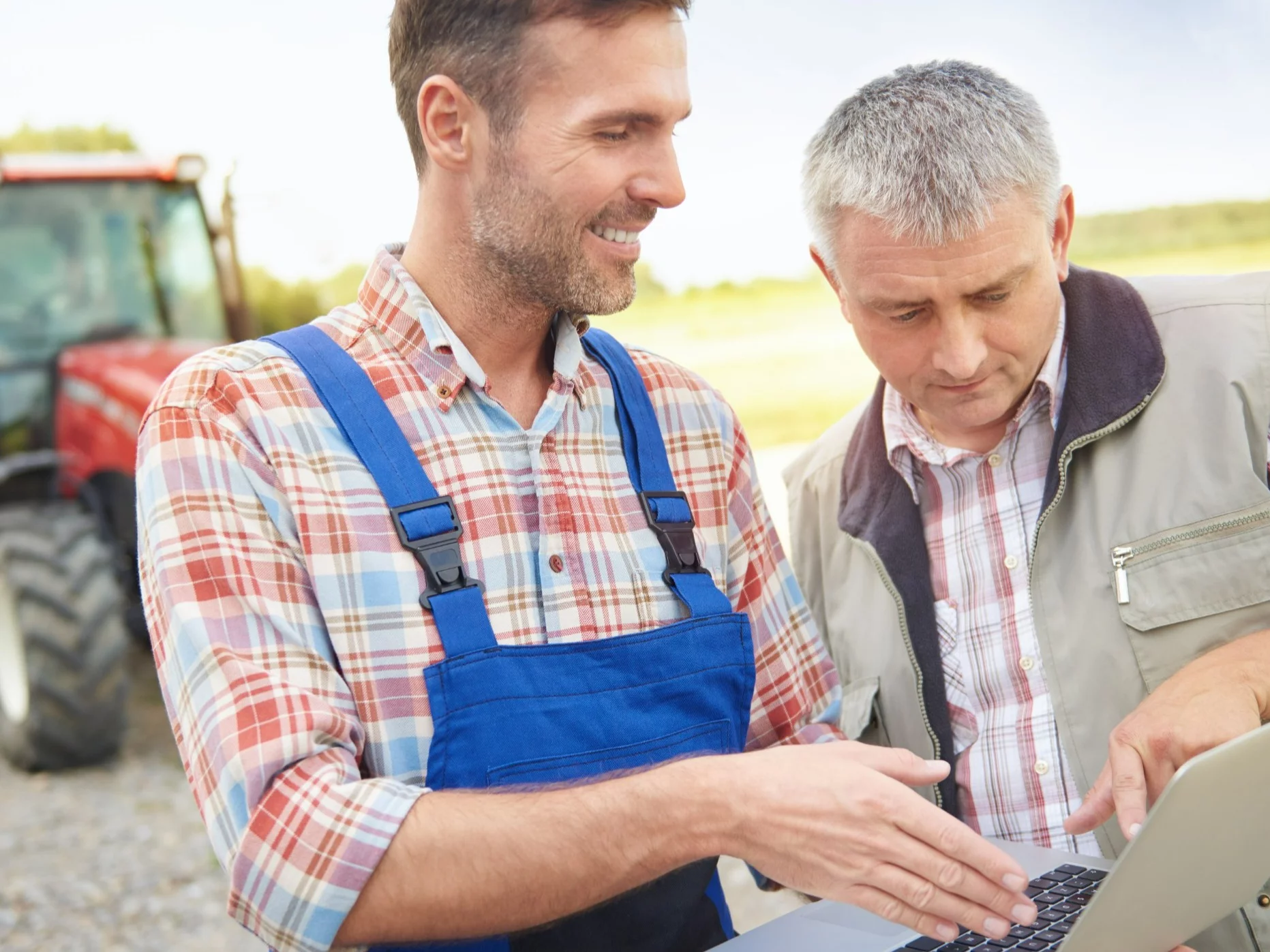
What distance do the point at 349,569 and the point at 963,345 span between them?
934 millimetres

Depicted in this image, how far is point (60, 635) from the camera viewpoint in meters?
4.72

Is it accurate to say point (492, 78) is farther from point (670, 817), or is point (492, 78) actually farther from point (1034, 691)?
point (1034, 691)

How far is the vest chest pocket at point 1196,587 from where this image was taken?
1.63 meters

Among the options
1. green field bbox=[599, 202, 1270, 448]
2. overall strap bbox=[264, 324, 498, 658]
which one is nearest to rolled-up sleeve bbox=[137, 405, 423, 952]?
overall strap bbox=[264, 324, 498, 658]

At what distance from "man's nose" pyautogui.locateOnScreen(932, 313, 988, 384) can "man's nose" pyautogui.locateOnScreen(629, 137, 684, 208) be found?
18.0 inches

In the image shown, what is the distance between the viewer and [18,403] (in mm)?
5844

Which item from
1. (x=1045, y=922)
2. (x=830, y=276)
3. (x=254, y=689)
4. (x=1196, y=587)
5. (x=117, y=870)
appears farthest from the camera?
(x=117, y=870)

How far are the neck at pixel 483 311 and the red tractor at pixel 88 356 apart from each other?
12.3ft

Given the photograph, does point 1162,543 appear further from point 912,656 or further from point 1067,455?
point 912,656

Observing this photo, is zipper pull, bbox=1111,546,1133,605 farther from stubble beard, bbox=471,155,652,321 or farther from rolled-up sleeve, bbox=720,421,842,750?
stubble beard, bbox=471,155,652,321

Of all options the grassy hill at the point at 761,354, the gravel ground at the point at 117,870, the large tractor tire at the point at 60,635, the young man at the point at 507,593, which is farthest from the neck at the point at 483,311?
the grassy hill at the point at 761,354

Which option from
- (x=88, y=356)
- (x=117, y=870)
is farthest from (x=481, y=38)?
(x=88, y=356)

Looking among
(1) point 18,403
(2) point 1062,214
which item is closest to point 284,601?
(2) point 1062,214

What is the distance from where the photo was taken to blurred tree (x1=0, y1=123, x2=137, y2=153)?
20219 mm
